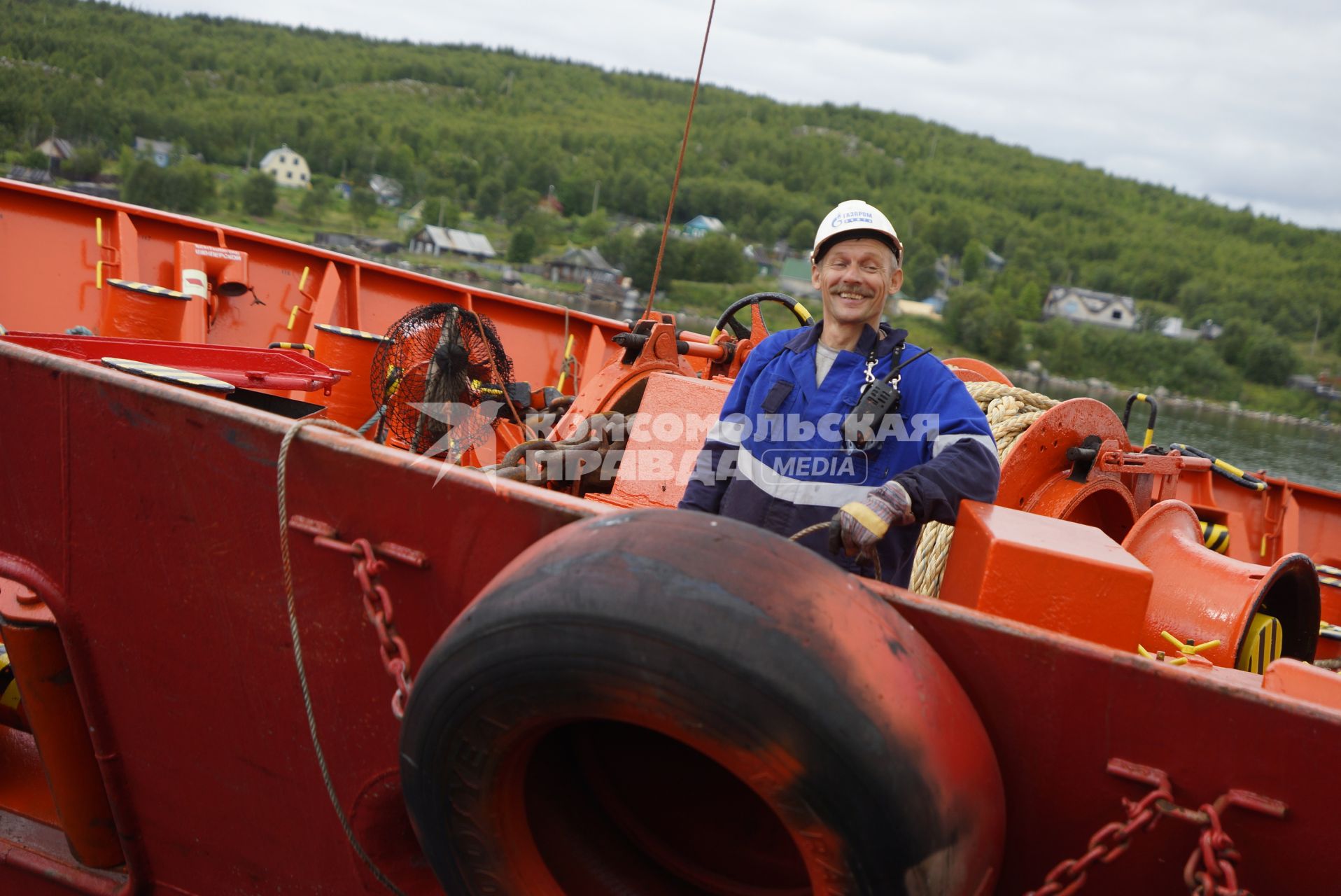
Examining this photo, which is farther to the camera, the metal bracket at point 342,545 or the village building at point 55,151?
the village building at point 55,151

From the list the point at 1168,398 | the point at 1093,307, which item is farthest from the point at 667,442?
the point at 1093,307

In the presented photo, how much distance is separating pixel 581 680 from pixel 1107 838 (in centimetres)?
92

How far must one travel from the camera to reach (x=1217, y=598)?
3.49m

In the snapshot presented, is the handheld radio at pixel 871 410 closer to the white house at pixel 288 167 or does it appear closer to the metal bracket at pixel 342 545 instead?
the metal bracket at pixel 342 545

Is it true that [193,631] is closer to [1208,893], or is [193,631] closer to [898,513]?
[898,513]

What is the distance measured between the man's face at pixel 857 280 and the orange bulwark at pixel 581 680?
0.67m

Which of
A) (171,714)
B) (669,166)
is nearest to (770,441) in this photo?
(171,714)

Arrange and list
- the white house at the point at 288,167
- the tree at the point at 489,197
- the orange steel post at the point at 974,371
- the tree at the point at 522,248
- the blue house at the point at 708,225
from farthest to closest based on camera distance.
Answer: the tree at the point at 489,197
the white house at the point at 288,167
the blue house at the point at 708,225
the tree at the point at 522,248
the orange steel post at the point at 974,371

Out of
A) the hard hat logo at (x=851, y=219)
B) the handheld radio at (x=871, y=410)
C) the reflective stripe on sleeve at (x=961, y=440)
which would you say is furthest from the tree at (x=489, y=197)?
the reflective stripe on sleeve at (x=961, y=440)

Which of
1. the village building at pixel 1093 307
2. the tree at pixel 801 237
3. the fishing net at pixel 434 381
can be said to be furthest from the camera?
the village building at pixel 1093 307

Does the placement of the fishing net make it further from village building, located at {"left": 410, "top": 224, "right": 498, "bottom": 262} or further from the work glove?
village building, located at {"left": 410, "top": 224, "right": 498, "bottom": 262}

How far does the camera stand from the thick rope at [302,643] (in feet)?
7.20

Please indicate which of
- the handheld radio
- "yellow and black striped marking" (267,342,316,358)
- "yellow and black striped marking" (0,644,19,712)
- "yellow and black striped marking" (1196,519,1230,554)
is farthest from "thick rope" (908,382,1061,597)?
"yellow and black striped marking" (267,342,316,358)

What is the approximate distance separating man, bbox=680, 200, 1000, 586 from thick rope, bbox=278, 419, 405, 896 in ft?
3.56
